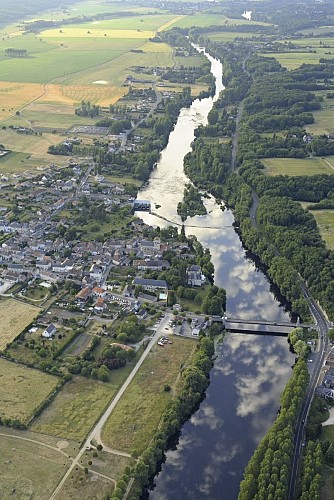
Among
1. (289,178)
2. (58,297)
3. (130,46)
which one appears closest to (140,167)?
(289,178)

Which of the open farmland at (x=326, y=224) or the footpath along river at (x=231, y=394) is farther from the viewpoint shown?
the open farmland at (x=326, y=224)

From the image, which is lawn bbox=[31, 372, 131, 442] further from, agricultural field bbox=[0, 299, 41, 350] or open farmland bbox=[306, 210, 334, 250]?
open farmland bbox=[306, 210, 334, 250]

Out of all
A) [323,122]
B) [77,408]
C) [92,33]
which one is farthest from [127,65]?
[77,408]

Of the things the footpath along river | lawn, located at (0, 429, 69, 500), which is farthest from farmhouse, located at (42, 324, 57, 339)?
the footpath along river

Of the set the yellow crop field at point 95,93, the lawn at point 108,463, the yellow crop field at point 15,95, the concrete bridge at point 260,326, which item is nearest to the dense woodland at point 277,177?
the concrete bridge at point 260,326

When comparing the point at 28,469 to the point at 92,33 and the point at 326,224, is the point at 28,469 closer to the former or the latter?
the point at 326,224

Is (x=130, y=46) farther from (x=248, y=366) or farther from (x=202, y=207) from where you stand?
(x=248, y=366)

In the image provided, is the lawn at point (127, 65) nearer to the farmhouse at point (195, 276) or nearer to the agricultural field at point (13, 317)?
the farmhouse at point (195, 276)
